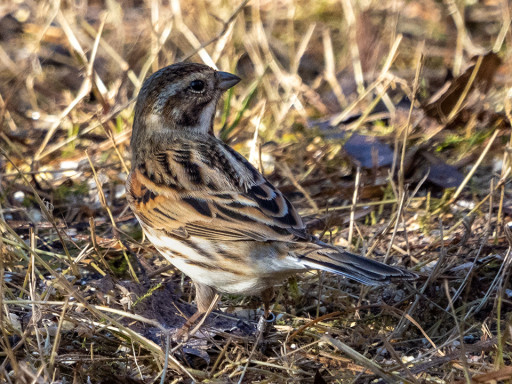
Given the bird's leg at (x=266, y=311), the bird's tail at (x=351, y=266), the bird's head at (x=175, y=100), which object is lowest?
the bird's leg at (x=266, y=311)

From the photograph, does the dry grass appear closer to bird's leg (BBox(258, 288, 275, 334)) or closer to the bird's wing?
bird's leg (BBox(258, 288, 275, 334))

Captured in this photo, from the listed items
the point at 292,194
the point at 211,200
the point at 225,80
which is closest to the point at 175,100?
the point at 225,80

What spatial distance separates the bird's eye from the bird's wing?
375mm

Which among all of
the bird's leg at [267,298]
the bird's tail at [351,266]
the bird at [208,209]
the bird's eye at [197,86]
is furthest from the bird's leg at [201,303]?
the bird's eye at [197,86]

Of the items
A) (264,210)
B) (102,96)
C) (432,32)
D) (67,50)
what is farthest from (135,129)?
(432,32)

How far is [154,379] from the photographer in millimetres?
3070

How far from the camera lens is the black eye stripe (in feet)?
13.2

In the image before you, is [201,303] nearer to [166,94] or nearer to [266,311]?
[266,311]

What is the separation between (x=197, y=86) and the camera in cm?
404

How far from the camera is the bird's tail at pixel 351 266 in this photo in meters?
3.02

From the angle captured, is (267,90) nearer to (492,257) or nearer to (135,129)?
(135,129)

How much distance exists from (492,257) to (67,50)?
4.73 metres

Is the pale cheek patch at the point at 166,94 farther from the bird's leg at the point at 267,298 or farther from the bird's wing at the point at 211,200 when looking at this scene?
the bird's leg at the point at 267,298

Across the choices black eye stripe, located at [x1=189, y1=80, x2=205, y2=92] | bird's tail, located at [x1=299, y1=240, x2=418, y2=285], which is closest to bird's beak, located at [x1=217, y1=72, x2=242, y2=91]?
black eye stripe, located at [x1=189, y1=80, x2=205, y2=92]
